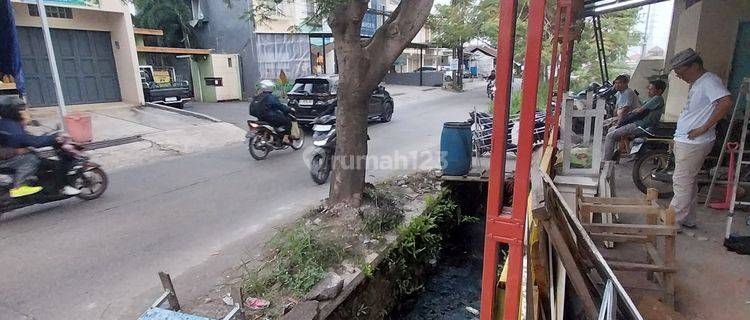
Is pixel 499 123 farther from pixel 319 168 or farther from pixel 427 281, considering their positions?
pixel 319 168

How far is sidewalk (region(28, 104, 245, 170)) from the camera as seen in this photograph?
345 inches

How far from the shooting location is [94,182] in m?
6.18

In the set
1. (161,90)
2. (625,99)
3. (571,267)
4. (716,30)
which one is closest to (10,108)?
(571,267)

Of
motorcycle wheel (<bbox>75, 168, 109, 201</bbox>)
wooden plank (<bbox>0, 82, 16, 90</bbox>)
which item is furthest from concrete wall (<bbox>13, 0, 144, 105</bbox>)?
motorcycle wheel (<bbox>75, 168, 109, 201</bbox>)

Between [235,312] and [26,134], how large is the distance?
4868 millimetres

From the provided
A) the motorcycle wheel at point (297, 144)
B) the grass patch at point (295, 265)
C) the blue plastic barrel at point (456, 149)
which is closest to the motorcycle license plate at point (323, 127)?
the motorcycle wheel at point (297, 144)

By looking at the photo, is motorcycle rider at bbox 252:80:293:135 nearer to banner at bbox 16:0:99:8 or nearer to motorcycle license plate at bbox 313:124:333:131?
motorcycle license plate at bbox 313:124:333:131

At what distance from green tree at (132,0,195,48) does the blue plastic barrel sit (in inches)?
A: 742

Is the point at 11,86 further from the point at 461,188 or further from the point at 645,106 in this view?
the point at 645,106

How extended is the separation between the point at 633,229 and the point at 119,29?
585 inches

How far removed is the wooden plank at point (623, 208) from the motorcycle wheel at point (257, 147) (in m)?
6.47

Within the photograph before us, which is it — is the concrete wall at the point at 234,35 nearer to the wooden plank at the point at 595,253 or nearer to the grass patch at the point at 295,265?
the grass patch at the point at 295,265

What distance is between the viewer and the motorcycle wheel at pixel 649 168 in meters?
5.13

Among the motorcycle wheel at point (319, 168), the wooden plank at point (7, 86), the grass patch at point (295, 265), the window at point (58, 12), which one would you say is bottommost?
the grass patch at point (295, 265)
